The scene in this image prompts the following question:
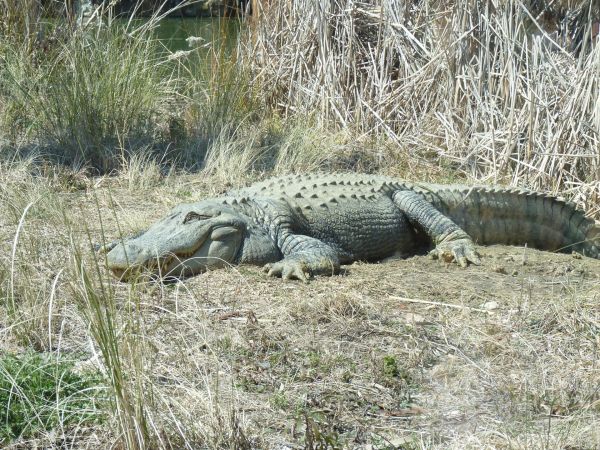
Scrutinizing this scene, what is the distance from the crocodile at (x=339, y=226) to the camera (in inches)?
232

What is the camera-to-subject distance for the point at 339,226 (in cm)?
664

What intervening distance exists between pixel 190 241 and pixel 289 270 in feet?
2.19

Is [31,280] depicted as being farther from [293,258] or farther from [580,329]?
[580,329]

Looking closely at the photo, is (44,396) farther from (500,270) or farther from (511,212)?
(511,212)

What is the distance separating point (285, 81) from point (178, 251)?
446 cm

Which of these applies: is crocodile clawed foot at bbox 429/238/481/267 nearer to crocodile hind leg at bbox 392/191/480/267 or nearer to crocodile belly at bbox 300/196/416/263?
crocodile hind leg at bbox 392/191/480/267

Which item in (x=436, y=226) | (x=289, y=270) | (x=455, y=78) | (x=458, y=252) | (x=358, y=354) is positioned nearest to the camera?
(x=358, y=354)

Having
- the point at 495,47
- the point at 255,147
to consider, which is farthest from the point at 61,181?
the point at 495,47

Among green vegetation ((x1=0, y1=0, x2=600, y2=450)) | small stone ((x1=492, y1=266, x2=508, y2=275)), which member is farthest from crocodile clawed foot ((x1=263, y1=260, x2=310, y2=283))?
small stone ((x1=492, y1=266, x2=508, y2=275))

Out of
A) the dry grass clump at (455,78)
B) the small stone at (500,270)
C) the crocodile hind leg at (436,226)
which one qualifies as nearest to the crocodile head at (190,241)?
the crocodile hind leg at (436,226)

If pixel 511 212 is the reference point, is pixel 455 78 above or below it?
above

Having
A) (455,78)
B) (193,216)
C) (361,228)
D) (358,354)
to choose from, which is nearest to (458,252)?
(361,228)

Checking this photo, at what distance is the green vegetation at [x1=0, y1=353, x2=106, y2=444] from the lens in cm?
351

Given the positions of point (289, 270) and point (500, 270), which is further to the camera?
point (500, 270)
